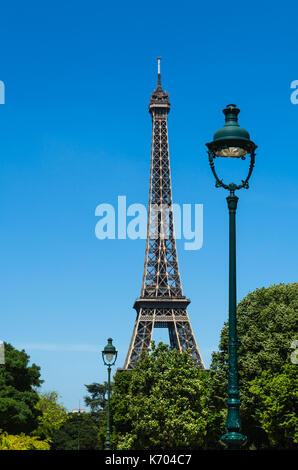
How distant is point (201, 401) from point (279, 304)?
10.4 metres

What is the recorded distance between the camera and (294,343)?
53.8 metres

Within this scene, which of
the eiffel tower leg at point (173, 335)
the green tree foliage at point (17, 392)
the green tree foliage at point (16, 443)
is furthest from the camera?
the eiffel tower leg at point (173, 335)

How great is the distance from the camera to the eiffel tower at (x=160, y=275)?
11006 cm

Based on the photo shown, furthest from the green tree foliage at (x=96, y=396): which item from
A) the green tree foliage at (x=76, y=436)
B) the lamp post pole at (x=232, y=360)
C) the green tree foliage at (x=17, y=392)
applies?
the lamp post pole at (x=232, y=360)

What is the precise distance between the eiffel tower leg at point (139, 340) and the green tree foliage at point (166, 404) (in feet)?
154

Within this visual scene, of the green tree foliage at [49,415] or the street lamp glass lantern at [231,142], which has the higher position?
the street lamp glass lantern at [231,142]

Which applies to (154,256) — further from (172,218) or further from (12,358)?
(12,358)

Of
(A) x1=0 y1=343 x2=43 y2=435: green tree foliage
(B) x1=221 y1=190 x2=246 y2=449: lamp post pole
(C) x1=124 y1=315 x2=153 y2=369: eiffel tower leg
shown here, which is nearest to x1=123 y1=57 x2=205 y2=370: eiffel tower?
(C) x1=124 y1=315 x2=153 y2=369: eiffel tower leg

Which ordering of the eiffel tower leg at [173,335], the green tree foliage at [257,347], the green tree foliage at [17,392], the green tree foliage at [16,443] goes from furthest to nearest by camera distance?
the eiffel tower leg at [173,335]
the green tree foliage at [17,392]
the green tree foliage at [257,347]
the green tree foliage at [16,443]

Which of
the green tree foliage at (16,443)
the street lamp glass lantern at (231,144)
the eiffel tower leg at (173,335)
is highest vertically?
the eiffel tower leg at (173,335)

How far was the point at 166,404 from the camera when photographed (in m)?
56.7

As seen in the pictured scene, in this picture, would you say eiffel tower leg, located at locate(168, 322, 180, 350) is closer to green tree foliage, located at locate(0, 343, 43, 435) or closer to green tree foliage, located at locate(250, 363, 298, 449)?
green tree foliage, located at locate(0, 343, 43, 435)

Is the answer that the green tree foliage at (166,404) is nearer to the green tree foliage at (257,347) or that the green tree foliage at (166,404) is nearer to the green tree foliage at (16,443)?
the green tree foliage at (257,347)

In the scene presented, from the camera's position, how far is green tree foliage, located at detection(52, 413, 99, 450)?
361ft
